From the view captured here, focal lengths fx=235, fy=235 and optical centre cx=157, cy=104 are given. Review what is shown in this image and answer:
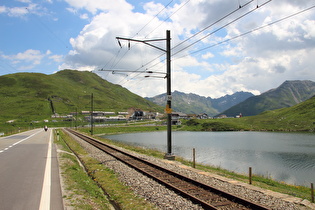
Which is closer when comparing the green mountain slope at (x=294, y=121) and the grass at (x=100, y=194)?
the grass at (x=100, y=194)

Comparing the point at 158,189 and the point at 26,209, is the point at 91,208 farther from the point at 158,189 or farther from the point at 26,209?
the point at 158,189

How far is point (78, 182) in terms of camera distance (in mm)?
13695

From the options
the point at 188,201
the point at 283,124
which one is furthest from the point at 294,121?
the point at 188,201

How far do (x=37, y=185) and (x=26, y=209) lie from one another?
3769mm

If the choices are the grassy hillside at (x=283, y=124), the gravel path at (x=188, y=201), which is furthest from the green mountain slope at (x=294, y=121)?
the gravel path at (x=188, y=201)

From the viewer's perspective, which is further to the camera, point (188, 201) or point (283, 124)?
point (283, 124)

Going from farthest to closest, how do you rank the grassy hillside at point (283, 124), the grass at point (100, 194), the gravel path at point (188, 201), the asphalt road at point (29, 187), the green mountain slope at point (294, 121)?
1. the grassy hillside at point (283, 124)
2. the green mountain slope at point (294, 121)
3. the gravel path at point (188, 201)
4. the grass at point (100, 194)
5. the asphalt road at point (29, 187)

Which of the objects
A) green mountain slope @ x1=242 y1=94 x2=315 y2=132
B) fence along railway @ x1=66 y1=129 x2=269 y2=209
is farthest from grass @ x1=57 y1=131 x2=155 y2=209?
green mountain slope @ x1=242 y1=94 x2=315 y2=132

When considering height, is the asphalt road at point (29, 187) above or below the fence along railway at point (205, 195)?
above

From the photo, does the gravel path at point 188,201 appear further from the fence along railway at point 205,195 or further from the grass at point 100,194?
the grass at point 100,194

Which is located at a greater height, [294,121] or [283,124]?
[294,121]

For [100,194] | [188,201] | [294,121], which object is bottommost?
[100,194]

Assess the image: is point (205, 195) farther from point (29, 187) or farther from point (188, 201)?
point (29, 187)

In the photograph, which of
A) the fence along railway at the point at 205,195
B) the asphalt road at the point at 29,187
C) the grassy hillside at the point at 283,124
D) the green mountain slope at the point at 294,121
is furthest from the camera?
the grassy hillside at the point at 283,124
